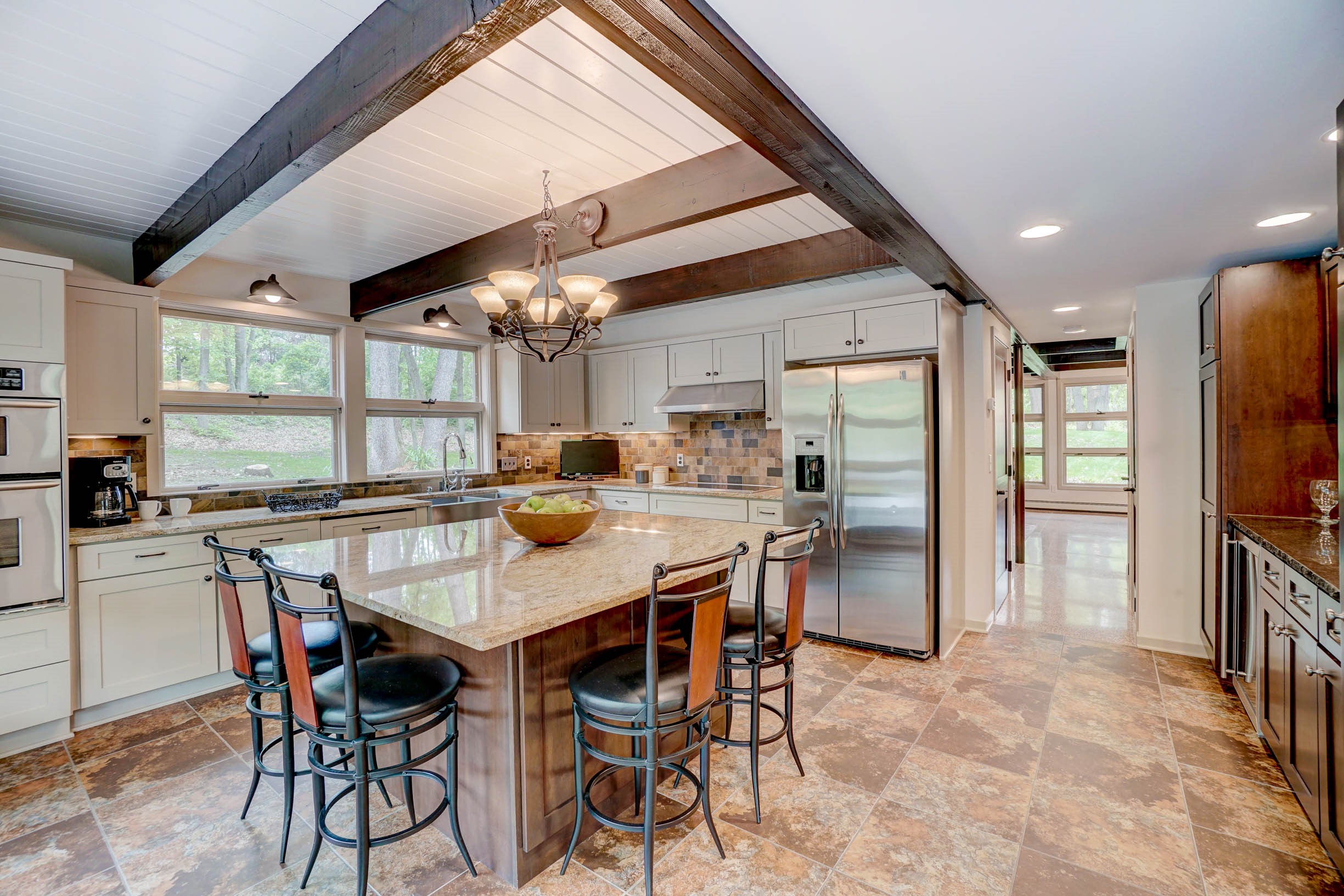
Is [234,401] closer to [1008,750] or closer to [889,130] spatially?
[889,130]

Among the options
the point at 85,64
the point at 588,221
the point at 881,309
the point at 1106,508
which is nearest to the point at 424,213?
the point at 588,221

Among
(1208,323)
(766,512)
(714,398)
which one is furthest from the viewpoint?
(714,398)

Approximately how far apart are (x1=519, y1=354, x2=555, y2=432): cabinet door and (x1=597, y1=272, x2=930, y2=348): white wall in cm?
70

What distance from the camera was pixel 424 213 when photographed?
3217mm

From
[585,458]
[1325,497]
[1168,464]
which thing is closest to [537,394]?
[585,458]

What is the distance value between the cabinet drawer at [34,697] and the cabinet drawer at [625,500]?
3.26 metres

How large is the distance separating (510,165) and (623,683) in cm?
216

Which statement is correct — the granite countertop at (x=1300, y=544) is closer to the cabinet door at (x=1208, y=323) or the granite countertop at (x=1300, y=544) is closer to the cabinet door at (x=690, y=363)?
the cabinet door at (x=1208, y=323)

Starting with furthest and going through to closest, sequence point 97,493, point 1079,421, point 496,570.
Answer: point 1079,421, point 97,493, point 496,570

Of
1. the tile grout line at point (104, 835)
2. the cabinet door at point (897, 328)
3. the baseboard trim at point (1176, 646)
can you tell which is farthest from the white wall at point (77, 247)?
the baseboard trim at point (1176, 646)

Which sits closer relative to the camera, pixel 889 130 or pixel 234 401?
pixel 889 130

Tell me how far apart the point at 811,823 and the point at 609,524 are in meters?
1.58

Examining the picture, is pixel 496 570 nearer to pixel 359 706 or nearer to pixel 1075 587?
pixel 359 706

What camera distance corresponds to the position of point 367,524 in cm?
404
